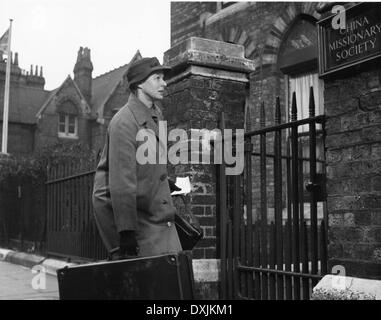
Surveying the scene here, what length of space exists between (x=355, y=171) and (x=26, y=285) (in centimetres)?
505

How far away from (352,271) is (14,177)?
10.0 meters

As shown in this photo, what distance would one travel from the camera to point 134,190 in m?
3.32

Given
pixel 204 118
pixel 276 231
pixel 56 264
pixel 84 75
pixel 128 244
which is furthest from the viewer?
pixel 84 75

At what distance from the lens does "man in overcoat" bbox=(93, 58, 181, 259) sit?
3283 millimetres

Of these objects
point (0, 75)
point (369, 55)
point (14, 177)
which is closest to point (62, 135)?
point (0, 75)

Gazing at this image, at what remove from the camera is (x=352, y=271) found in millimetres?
3660

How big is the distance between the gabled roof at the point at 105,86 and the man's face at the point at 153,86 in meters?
30.2

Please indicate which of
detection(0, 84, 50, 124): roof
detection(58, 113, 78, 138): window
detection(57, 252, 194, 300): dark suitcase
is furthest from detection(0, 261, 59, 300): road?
detection(58, 113, 78, 138): window

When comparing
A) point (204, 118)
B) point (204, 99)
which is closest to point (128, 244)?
point (204, 118)

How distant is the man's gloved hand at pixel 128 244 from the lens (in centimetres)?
319

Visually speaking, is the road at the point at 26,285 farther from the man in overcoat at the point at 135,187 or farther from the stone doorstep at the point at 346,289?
the stone doorstep at the point at 346,289

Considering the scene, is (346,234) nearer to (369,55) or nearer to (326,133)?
(326,133)

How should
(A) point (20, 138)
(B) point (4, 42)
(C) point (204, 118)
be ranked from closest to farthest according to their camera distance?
(C) point (204, 118), (B) point (4, 42), (A) point (20, 138)

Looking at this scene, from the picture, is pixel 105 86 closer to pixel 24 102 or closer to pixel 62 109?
pixel 62 109
